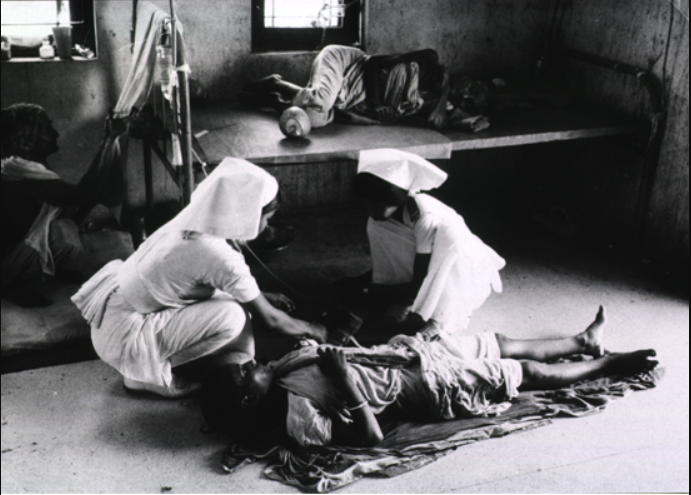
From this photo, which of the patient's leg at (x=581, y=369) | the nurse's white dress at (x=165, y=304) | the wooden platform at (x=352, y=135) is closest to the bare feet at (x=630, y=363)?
the patient's leg at (x=581, y=369)

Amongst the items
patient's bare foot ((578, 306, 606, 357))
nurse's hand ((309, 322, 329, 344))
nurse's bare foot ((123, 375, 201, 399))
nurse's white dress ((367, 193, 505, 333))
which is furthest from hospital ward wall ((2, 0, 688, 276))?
nurse's bare foot ((123, 375, 201, 399))

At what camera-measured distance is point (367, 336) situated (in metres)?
2.77

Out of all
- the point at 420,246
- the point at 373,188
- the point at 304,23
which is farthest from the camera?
the point at 420,246

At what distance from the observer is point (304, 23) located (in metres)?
1.97

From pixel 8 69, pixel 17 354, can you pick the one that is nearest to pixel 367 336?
pixel 17 354

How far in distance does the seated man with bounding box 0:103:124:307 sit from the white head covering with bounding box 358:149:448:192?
860 mm

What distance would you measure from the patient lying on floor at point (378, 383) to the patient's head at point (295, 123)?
83 centimetres

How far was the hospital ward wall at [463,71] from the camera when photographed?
1.98 metres

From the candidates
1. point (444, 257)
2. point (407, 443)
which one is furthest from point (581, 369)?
point (407, 443)

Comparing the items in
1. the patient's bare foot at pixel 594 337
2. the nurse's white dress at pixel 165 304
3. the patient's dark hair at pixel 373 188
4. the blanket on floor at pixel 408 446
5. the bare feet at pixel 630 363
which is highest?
the patient's dark hair at pixel 373 188

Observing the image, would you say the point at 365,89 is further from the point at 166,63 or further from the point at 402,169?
the point at 166,63

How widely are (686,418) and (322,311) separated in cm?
130

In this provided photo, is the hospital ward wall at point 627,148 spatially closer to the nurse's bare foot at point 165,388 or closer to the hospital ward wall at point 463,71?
the hospital ward wall at point 463,71

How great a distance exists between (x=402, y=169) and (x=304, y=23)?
70 cm
